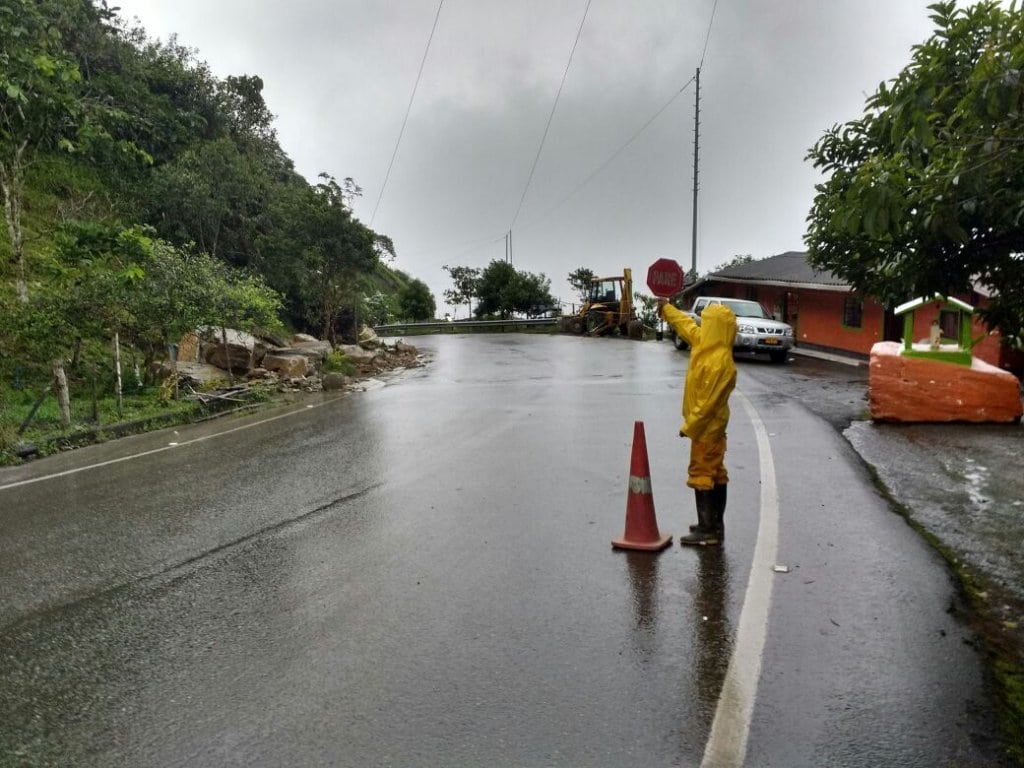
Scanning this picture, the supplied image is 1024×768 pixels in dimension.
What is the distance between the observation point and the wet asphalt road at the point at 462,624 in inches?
131

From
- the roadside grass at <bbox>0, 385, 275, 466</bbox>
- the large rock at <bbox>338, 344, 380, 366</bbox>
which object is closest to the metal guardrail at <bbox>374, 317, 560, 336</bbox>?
the large rock at <bbox>338, 344, 380, 366</bbox>

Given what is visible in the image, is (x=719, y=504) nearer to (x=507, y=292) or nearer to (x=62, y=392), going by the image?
(x=62, y=392)

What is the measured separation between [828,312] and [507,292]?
35993 millimetres

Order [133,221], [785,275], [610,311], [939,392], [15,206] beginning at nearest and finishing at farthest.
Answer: [939,392] < [15,206] < [133,221] < [785,275] < [610,311]

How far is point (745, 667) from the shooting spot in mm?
3928

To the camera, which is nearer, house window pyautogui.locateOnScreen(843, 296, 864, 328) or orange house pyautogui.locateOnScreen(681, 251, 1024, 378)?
orange house pyautogui.locateOnScreen(681, 251, 1024, 378)

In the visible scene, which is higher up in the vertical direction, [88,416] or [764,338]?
[764,338]

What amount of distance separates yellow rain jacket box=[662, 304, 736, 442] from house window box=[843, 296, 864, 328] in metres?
22.1

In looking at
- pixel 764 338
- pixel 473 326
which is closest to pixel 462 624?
pixel 764 338

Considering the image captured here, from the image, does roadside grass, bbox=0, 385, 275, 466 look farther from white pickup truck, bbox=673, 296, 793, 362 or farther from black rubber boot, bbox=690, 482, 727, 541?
white pickup truck, bbox=673, 296, 793, 362

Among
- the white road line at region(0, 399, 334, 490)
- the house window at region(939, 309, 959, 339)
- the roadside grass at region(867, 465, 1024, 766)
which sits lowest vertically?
the white road line at region(0, 399, 334, 490)

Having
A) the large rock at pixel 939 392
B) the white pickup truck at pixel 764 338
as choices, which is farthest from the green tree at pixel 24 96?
the white pickup truck at pixel 764 338

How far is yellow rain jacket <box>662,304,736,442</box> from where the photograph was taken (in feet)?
18.9

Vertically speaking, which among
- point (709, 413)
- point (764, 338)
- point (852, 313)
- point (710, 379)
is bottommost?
point (764, 338)
